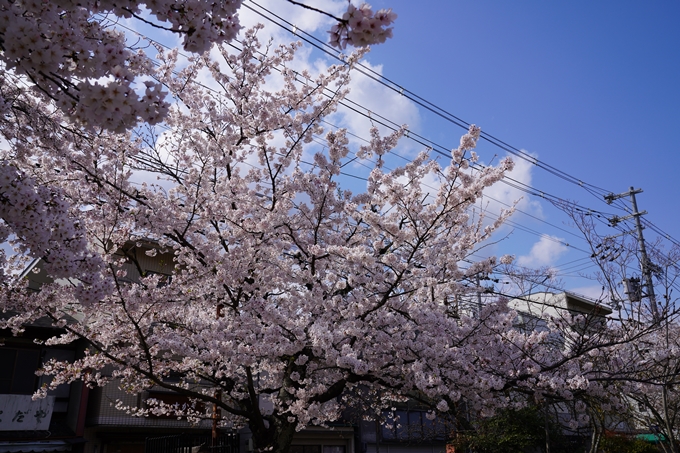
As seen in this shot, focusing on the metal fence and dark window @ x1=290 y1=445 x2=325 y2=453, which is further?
dark window @ x1=290 y1=445 x2=325 y2=453

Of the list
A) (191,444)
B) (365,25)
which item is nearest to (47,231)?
(365,25)

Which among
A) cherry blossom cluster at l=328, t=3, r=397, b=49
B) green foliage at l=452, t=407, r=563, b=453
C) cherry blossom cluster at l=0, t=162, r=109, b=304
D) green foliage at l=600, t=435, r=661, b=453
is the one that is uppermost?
cherry blossom cluster at l=328, t=3, r=397, b=49

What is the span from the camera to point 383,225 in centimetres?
767

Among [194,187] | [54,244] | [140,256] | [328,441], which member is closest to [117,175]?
[194,187]

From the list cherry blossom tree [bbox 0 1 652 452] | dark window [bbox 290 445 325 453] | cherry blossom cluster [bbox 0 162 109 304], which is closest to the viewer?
cherry blossom cluster [bbox 0 162 109 304]

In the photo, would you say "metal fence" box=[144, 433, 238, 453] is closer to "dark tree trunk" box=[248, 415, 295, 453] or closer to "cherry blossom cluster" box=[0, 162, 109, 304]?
"dark tree trunk" box=[248, 415, 295, 453]

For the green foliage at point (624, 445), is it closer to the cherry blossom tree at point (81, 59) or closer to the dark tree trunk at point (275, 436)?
the dark tree trunk at point (275, 436)

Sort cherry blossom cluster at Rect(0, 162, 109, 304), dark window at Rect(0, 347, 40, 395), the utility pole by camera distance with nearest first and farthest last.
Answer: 1. cherry blossom cluster at Rect(0, 162, 109, 304)
2. the utility pole
3. dark window at Rect(0, 347, 40, 395)

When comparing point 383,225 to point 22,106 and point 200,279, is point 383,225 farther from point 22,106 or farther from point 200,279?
point 22,106

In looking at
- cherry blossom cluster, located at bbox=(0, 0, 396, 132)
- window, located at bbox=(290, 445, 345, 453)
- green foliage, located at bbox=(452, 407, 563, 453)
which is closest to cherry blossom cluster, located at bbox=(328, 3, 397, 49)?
cherry blossom cluster, located at bbox=(0, 0, 396, 132)

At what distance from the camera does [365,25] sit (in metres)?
3.20

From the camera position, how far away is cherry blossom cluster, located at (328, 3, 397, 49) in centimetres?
320

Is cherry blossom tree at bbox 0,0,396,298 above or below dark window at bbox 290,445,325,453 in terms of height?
above

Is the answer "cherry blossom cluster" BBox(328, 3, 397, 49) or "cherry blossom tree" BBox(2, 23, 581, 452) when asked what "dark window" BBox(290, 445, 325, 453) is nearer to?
"cherry blossom tree" BBox(2, 23, 581, 452)
